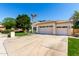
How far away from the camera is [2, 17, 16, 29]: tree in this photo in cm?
632

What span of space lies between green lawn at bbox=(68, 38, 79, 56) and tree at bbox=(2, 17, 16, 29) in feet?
4.98

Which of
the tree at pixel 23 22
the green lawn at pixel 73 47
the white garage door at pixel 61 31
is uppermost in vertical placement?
the tree at pixel 23 22

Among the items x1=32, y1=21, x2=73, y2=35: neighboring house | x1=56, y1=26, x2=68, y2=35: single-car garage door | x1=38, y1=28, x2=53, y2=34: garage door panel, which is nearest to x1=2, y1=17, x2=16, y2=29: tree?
x1=32, y1=21, x2=73, y2=35: neighboring house

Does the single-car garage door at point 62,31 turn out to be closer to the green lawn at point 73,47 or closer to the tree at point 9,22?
the green lawn at point 73,47

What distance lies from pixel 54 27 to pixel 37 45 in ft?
2.21

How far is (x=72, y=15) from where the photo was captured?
631 cm

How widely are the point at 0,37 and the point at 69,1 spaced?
199 centimetres

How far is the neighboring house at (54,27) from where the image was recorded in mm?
6453

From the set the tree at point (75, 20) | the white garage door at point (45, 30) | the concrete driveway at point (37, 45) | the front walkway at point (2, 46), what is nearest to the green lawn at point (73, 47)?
the concrete driveway at point (37, 45)

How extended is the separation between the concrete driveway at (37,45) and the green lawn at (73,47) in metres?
0.11

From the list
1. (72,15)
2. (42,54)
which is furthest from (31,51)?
(72,15)

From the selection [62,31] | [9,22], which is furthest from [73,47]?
[9,22]

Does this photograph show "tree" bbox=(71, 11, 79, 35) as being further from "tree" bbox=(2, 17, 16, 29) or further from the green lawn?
"tree" bbox=(2, 17, 16, 29)

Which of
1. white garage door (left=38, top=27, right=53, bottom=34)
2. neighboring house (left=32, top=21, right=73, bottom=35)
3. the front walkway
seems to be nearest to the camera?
the front walkway
